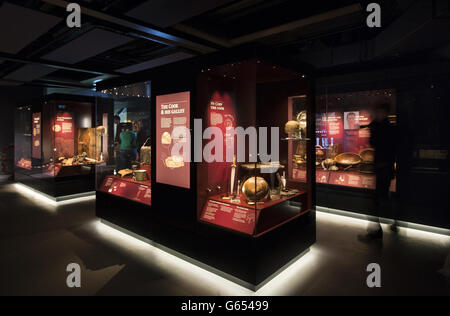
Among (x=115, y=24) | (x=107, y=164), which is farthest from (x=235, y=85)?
(x=107, y=164)

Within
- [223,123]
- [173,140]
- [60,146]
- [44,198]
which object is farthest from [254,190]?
[60,146]

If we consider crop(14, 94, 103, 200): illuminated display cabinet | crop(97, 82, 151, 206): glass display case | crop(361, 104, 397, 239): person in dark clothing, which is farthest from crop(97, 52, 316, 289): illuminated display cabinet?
crop(14, 94, 103, 200): illuminated display cabinet

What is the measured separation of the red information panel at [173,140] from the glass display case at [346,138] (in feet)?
10.7

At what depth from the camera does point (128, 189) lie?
4059mm

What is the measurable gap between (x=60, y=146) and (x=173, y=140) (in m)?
4.89

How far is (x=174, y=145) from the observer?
322 centimetres

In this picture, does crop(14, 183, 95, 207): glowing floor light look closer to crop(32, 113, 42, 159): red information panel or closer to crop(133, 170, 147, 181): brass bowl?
crop(32, 113, 42, 159): red information panel

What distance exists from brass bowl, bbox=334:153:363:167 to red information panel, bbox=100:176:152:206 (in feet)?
12.2

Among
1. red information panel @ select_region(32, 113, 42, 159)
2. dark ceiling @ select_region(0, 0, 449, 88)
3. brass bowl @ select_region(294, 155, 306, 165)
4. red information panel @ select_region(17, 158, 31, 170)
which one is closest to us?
brass bowl @ select_region(294, 155, 306, 165)

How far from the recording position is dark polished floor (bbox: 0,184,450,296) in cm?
253

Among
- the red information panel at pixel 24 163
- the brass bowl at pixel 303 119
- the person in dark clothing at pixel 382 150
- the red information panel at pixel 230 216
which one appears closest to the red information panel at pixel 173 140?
the red information panel at pixel 230 216

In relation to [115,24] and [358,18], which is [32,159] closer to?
[115,24]
